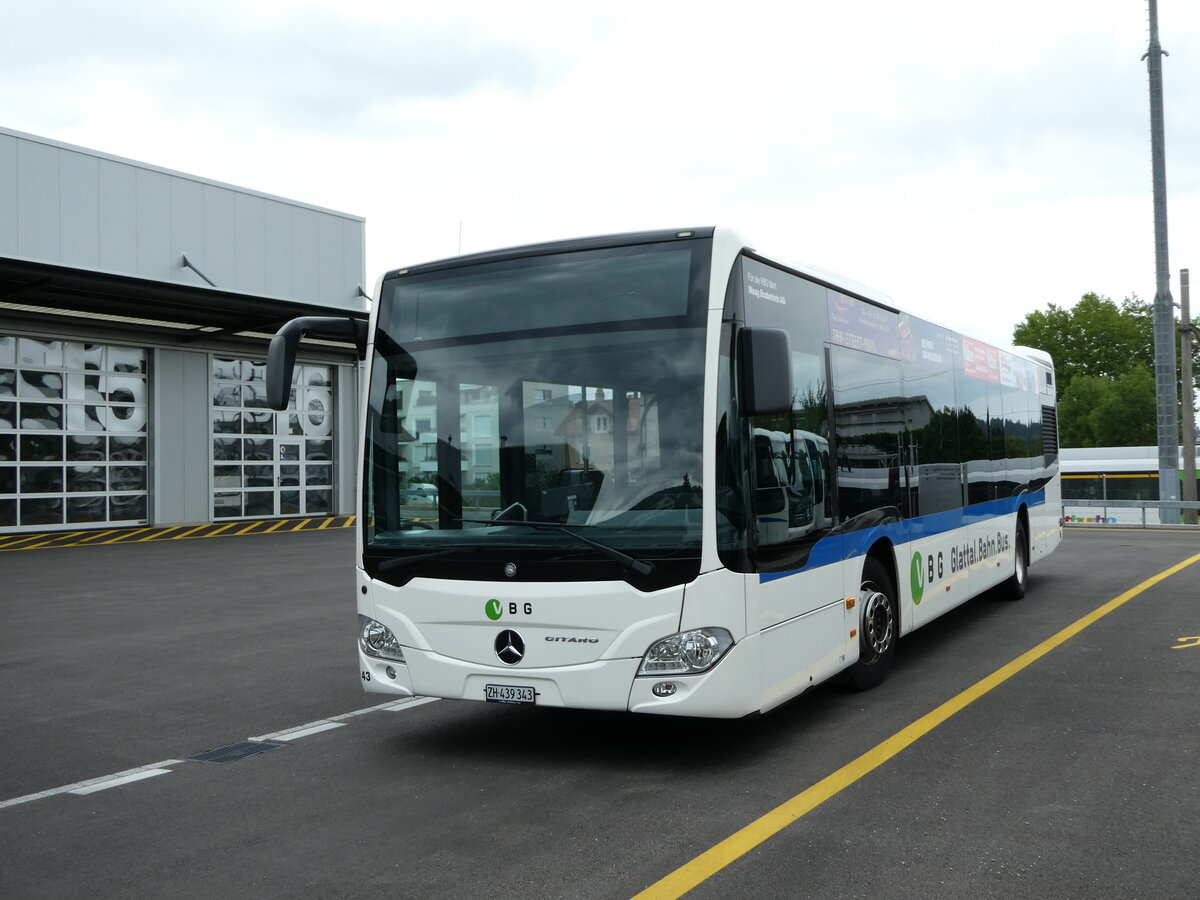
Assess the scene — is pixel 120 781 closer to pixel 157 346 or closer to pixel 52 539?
pixel 52 539

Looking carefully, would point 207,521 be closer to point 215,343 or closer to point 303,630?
point 215,343

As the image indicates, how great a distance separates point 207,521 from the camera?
30.5 m

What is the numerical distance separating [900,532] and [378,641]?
3.93 meters

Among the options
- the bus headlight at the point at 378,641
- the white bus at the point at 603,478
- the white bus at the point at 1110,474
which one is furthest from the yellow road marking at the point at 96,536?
the white bus at the point at 1110,474

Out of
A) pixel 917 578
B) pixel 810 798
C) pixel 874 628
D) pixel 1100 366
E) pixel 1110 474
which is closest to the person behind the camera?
pixel 810 798

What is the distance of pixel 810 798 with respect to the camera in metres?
5.24

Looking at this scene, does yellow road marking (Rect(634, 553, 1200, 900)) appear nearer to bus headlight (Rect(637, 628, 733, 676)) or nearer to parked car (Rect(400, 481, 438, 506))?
bus headlight (Rect(637, 628, 733, 676))

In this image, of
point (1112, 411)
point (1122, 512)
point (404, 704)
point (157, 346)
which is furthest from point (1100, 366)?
point (404, 704)

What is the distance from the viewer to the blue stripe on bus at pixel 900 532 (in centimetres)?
665

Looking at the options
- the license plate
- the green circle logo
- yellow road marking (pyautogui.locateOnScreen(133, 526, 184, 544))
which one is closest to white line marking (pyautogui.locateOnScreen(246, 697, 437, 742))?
the license plate

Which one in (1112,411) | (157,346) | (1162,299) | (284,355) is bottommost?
(284,355)

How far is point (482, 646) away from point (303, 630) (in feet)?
19.2

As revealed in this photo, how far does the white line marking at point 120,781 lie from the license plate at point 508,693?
71.1 inches

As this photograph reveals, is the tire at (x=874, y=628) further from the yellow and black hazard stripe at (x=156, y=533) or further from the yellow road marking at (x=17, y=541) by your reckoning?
the yellow road marking at (x=17, y=541)
